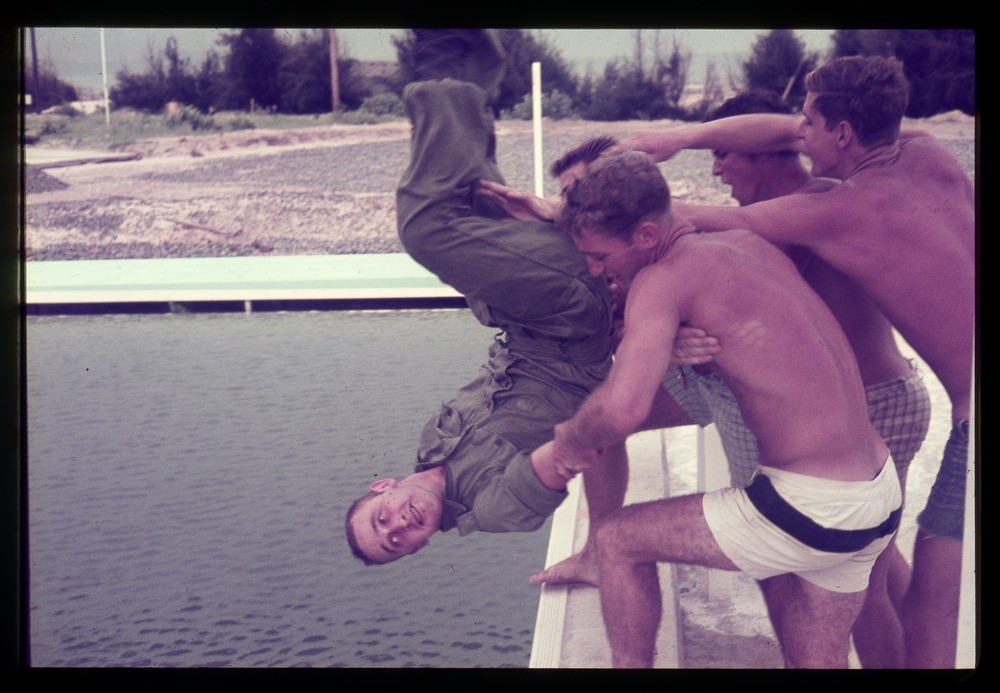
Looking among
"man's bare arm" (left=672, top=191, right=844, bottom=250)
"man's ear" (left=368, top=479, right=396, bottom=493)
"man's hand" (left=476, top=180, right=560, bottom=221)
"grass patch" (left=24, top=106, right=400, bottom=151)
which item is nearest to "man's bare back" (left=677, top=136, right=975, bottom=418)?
"man's bare arm" (left=672, top=191, right=844, bottom=250)

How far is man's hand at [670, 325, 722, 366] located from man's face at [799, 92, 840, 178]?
0.61m

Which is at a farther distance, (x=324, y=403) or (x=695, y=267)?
(x=324, y=403)

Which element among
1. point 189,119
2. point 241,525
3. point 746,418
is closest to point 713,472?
point 746,418

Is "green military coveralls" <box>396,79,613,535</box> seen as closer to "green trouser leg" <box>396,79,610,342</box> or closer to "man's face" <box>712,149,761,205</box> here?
"green trouser leg" <box>396,79,610,342</box>

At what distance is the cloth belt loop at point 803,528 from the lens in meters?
2.91

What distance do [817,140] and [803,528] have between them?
1.13 m

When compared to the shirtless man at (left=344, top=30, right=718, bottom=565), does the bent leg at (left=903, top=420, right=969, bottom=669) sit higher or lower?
lower

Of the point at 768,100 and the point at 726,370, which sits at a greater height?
the point at 768,100

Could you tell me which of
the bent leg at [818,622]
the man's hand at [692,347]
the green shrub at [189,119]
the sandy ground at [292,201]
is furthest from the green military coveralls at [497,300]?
the bent leg at [818,622]

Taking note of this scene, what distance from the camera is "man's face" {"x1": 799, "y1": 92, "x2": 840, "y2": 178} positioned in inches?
117

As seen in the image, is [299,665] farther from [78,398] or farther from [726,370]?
[726,370]

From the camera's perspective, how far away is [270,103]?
3.23 meters

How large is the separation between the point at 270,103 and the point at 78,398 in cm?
110

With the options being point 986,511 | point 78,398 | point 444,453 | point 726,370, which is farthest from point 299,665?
point 986,511
